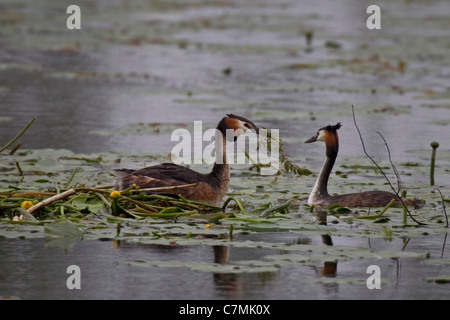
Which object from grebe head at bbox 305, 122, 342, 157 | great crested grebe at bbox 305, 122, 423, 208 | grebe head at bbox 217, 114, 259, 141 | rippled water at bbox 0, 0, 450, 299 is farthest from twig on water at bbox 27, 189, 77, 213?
grebe head at bbox 305, 122, 342, 157

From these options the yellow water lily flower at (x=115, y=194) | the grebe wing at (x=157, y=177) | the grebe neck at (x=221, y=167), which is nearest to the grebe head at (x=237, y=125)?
the grebe neck at (x=221, y=167)

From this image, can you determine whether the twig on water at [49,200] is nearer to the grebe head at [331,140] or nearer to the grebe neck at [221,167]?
the grebe neck at [221,167]

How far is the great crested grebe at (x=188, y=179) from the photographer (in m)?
9.02

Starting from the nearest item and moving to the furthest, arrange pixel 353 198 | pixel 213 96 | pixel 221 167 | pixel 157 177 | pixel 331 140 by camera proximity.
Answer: pixel 157 177 < pixel 353 198 < pixel 221 167 < pixel 331 140 < pixel 213 96

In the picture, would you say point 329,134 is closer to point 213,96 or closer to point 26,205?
A: point 26,205

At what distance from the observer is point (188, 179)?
9.12 metres

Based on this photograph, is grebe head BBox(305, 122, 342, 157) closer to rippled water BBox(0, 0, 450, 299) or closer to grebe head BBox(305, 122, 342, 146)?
grebe head BBox(305, 122, 342, 146)

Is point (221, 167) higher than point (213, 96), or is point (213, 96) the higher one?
point (213, 96)

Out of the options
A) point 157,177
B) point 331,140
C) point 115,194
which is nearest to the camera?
point 115,194

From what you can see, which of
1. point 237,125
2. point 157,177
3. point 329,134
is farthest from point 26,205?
point 329,134

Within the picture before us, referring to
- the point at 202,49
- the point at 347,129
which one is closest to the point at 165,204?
the point at 347,129

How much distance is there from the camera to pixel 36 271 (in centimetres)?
707
